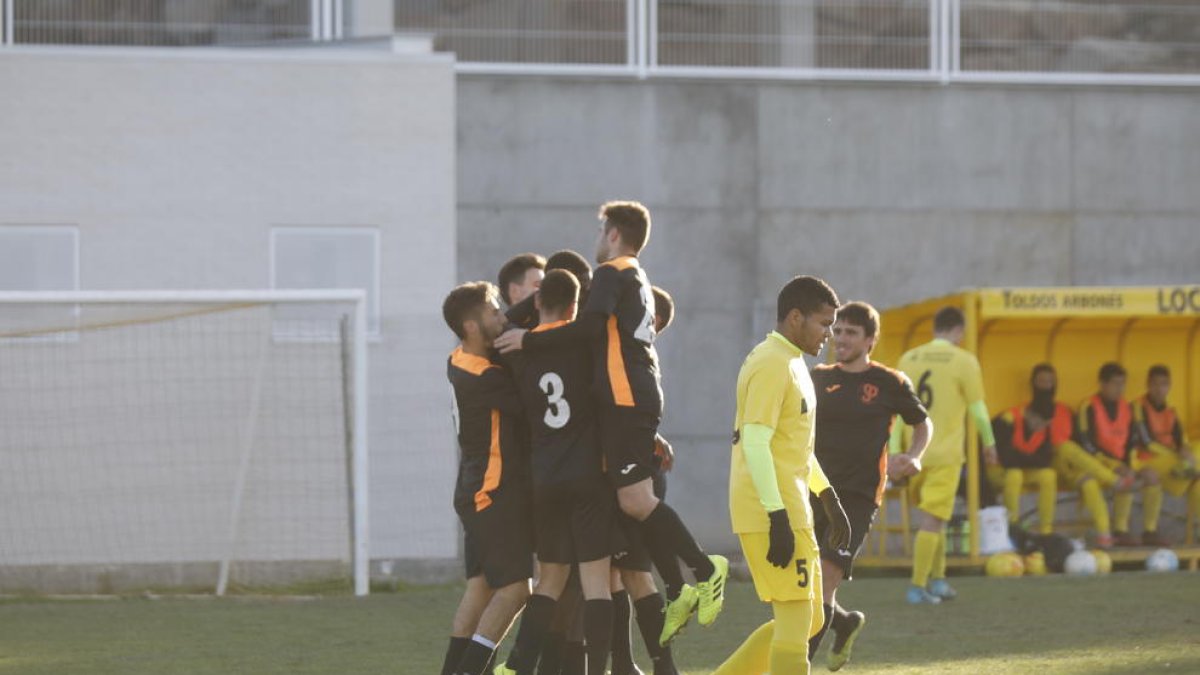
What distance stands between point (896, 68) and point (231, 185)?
20.8 ft

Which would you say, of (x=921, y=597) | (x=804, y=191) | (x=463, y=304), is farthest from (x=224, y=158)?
(x=463, y=304)

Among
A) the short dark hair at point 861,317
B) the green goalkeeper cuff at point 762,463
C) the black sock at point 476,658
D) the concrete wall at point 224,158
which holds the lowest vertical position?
the black sock at point 476,658

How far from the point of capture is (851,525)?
30.7ft

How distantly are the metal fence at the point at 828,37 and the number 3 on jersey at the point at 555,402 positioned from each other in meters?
10.6

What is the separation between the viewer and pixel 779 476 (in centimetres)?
711

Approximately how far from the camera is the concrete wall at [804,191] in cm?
1800

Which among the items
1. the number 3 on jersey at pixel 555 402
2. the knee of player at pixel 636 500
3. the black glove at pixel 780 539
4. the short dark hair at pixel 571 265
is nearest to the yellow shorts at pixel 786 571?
the black glove at pixel 780 539

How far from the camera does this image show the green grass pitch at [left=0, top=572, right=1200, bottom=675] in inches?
372

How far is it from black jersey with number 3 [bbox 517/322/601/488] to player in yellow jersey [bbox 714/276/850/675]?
0.70 meters

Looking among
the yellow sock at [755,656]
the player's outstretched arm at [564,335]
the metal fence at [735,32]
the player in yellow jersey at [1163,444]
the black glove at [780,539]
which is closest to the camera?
the black glove at [780,539]

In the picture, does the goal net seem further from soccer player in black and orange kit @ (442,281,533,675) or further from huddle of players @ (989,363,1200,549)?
soccer player in black and orange kit @ (442,281,533,675)

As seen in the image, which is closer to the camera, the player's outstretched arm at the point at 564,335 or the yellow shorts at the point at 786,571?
the yellow shorts at the point at 786,571

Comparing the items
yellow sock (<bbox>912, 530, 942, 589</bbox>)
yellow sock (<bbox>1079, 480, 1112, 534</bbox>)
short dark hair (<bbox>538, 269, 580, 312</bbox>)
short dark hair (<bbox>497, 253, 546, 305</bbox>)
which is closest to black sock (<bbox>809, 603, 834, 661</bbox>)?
short dark hair (<bbox>538, 269, 580, 312</bbox>)

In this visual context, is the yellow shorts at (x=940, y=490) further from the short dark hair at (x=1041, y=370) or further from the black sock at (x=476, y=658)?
the black sock at (x=476, y=658)
